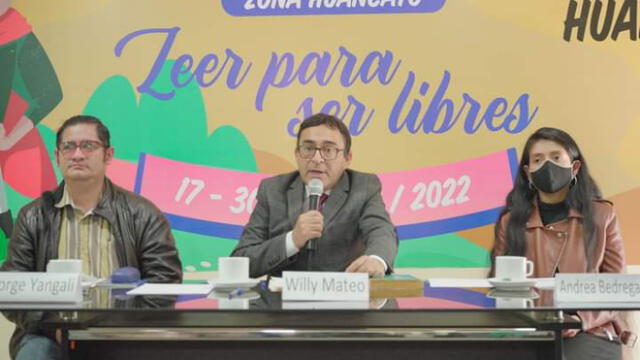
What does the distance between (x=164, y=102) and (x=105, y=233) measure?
110cm

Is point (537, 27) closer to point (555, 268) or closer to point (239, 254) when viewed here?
point (555, 268)

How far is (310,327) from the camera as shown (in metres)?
1.65

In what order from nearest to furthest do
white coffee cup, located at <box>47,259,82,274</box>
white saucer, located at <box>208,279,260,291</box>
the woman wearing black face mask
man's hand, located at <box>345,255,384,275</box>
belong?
white saucer, located at <box>208,279,260,291</box>
white coffee cup, located at <box>47,259,82,274</box>
man's hand, located at <box>345,255,384,275</box>
the woman wearing black face mask

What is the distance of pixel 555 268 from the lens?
8.42ft

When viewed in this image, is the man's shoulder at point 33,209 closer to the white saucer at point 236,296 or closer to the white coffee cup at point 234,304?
the white saucer at point 236,296

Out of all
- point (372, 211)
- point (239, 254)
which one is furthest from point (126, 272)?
point (372, 211)

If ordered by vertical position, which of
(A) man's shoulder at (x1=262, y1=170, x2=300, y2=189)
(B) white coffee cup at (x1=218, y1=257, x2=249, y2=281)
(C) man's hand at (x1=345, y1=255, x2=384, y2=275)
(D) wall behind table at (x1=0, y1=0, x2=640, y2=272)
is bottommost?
(B) white coffee cup at (x1=218, y1=257, x2=249, y2=281)

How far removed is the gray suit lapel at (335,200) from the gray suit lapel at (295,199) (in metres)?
0.10

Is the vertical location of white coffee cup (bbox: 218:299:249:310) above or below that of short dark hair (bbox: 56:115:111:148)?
below

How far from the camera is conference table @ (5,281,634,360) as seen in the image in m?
1.57

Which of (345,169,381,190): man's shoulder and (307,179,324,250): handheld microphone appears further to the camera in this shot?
(345,169,381,190): man's shoulder

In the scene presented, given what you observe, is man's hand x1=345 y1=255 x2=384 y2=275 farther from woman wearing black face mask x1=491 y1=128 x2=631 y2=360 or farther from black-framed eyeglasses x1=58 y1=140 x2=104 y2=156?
black-framed eyeglasses x1=58 y1=140 x2=104 y2=156

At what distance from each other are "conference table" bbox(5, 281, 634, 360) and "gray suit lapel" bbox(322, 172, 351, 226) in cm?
90

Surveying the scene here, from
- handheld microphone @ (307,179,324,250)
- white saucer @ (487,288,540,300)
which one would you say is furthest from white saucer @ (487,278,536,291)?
handheld microphone @ (307,179,324,250)
